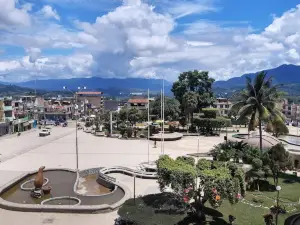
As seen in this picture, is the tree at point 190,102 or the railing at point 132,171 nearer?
the railing at point 132,171

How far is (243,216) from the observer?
20922 millimetres

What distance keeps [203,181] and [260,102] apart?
16.6 metres

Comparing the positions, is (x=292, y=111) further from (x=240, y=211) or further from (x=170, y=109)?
(x=240, y=211)

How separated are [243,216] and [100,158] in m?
23.4

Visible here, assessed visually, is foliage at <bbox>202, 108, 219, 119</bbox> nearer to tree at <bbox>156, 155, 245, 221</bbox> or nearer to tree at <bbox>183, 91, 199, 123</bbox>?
tree at <bbox>183, 91, 199, 123</bbox>

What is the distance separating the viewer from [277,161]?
27531mm

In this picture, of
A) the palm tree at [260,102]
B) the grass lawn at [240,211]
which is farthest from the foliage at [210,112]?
the grass lawn at [240,211]

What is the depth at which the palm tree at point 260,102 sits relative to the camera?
1242 inches

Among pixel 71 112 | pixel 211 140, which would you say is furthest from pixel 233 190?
pixel 71 112

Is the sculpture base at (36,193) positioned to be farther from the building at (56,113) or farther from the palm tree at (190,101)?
the building at (56,113)

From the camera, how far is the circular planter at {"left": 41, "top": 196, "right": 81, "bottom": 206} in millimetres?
23516

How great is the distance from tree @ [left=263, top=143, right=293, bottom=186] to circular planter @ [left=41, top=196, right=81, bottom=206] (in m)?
15.4

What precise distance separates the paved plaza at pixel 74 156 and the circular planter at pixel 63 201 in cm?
239

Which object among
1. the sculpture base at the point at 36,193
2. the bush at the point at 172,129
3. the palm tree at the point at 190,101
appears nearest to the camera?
the sculpture base at the point at 36,193
